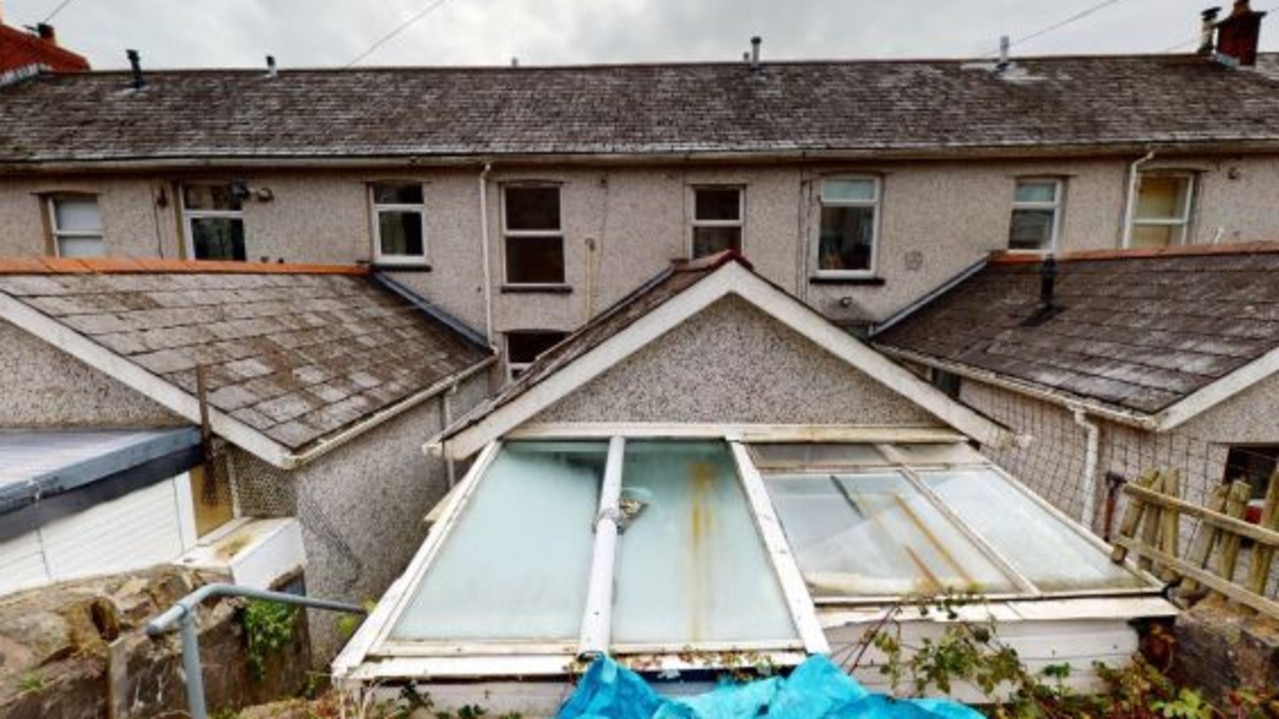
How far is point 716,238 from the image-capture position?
11.3 m

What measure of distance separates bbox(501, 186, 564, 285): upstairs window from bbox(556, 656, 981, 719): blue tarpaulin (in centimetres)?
986

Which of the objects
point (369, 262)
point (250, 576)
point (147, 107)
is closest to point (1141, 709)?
point (250, 576)

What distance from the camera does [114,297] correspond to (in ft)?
16.6

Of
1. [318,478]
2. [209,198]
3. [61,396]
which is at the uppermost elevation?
[209,198]

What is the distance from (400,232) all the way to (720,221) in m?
6.26

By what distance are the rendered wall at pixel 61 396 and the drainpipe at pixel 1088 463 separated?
8362mm

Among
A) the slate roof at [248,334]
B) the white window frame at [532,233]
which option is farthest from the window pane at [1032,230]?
the slate roof at [248,334]

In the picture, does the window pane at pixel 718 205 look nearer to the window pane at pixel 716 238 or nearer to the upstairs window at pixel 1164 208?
the window pane at pixel 716 238

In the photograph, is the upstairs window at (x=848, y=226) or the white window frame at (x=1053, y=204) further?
the upstairs window at (x=848, y=226)

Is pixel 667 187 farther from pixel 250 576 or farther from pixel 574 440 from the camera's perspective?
pixel 250 576

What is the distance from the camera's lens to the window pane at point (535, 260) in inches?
448

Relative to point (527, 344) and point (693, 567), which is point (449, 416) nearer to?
point (527, 344)

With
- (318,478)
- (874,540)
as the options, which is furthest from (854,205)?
(318,478)

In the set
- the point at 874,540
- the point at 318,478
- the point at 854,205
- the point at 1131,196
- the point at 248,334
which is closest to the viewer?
the point at 874,540
